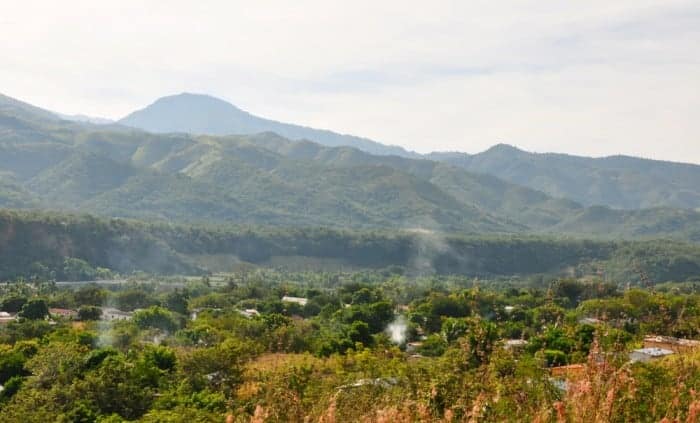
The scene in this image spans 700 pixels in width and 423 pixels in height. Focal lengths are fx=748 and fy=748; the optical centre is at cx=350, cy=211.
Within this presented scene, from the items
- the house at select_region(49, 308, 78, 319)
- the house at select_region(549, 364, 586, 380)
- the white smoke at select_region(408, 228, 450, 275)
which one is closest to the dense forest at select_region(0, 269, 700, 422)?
the house at select_region(549, 364, 586, 380)

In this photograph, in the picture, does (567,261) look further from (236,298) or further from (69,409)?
(69,409)

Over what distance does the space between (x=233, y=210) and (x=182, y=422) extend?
174m

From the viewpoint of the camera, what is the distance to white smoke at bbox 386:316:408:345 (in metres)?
36.7

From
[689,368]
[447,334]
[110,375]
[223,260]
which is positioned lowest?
[223,260]

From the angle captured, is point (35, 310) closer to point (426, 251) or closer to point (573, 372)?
point (573, 372)

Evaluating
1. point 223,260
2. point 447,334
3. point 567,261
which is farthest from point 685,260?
point 447,334

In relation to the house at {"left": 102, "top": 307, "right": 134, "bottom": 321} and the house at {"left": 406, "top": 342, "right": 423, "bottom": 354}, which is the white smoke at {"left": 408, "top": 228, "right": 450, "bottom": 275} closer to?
the house at {"left": 102, "top": 307, "right": 134, "bottom": 321}

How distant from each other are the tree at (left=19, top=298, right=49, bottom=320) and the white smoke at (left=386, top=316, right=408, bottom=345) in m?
20.5

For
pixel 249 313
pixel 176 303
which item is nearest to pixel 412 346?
pixel 249 313

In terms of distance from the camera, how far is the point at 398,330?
38.8 metres

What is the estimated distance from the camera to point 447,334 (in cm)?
3456

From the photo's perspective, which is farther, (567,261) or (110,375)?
(567,261)

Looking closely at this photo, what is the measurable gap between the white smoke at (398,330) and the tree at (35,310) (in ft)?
67.4

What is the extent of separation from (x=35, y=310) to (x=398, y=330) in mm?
21811
